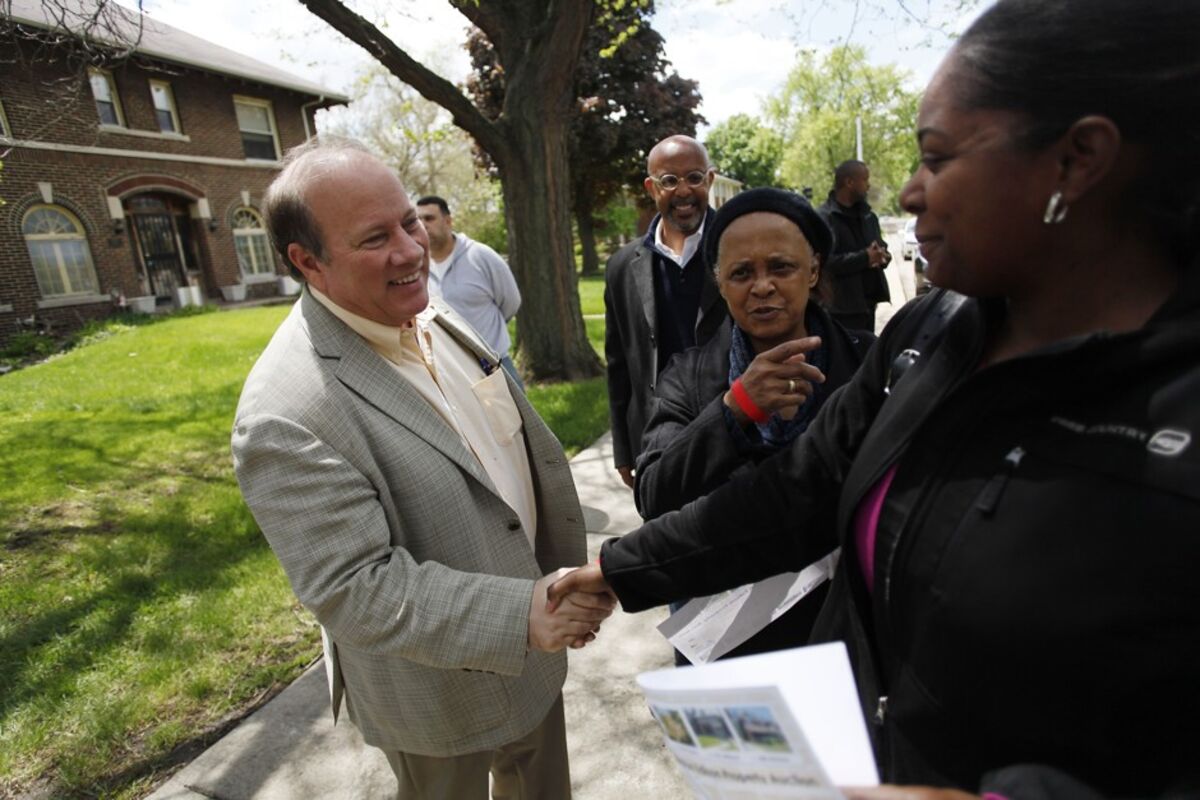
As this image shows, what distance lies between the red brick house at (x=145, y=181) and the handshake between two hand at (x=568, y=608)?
17944mm

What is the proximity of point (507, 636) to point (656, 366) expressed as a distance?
6.09 ft

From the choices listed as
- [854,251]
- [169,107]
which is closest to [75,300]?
[169,107]

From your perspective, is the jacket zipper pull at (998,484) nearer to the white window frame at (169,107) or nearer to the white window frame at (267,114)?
the white window frame at (169,107)

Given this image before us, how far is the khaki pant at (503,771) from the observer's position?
1829mm

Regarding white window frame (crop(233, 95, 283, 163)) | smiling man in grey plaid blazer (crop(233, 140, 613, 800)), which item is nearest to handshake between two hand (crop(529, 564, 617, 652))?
smiling man in grey plaid blazer (crop(233, 140, 613, 800))

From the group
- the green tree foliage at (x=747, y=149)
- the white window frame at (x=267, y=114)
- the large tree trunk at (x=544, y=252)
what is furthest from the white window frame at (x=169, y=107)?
the green tree foliage at (x=747, y=149)

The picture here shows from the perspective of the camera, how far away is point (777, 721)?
30.5 inches

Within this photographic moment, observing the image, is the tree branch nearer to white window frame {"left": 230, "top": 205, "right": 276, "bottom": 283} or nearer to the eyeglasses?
the eyeglasses

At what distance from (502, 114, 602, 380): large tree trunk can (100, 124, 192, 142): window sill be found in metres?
15.9

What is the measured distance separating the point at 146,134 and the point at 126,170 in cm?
119

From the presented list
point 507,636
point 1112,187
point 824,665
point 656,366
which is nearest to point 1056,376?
point 1112,187

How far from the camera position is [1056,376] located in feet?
2.85

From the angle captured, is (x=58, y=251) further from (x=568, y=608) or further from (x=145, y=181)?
(x=568, y=608)

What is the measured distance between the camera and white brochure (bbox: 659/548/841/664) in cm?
171
